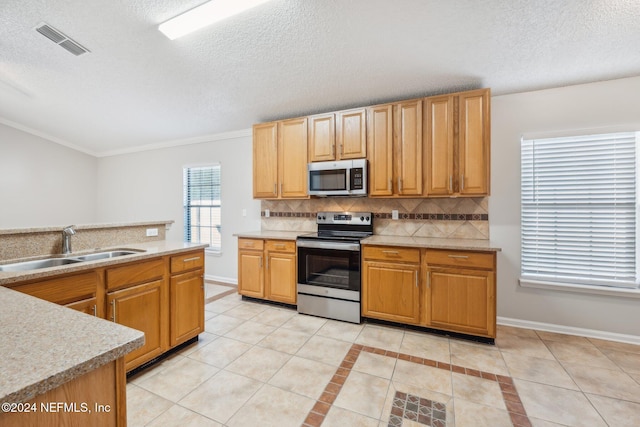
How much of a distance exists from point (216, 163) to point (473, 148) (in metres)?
3.79

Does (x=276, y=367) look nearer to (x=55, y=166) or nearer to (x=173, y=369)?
(x=173, y=369)

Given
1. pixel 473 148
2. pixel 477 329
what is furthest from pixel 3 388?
pixel 473 148

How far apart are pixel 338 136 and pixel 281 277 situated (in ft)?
6.08

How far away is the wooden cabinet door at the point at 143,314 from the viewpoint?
1.96 m

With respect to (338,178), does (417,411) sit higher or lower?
lower

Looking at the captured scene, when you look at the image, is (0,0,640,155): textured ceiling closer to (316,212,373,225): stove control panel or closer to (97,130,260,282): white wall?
(97,130,260,282): white wall

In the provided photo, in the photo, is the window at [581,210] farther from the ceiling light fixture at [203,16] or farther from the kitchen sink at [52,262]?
the kitchen sink at [52,262]

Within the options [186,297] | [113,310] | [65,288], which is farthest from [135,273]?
[186,297]

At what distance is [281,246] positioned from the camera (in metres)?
3.46

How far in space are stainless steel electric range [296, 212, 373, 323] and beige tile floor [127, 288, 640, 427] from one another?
0.88 feet

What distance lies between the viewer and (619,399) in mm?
1868

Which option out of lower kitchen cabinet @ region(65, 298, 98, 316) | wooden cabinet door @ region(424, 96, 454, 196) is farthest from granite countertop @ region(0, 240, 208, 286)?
wooden cabinet door @ region(424, 96, 454, 196)

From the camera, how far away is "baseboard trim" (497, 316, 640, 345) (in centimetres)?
262

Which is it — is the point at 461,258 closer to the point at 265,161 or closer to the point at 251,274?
the point at 251,274
